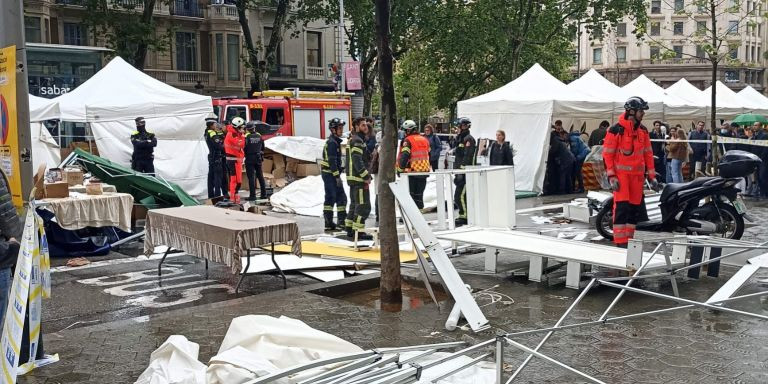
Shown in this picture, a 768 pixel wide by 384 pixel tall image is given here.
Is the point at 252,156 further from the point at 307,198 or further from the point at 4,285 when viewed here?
the point at 4,285

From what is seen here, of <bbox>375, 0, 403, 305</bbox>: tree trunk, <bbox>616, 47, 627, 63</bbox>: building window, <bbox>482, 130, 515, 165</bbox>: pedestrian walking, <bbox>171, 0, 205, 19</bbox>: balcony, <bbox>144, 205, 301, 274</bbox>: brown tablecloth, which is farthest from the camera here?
<bbox>616, 47, 627, 63</bbox>: building window

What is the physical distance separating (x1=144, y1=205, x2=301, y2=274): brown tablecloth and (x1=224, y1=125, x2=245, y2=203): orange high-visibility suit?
296 inches

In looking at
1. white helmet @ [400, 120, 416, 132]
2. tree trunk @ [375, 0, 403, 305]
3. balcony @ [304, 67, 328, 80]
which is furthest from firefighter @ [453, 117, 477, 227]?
balcony @ [304, 67, 328, 80]

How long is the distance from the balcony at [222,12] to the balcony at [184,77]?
3.42m

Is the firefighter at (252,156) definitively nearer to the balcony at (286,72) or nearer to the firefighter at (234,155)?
the firefighter at (234,155)

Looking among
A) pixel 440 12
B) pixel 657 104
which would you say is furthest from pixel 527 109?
pixel 440 12

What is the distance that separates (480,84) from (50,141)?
89.2ft

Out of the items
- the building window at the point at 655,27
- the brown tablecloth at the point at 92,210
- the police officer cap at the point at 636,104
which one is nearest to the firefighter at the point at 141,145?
the brown tablecloth at the point at 92,210

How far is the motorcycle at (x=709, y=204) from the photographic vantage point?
10.1 metres

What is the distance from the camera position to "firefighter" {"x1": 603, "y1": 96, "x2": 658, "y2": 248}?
929 centimetres

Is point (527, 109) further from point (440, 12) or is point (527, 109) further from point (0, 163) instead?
point (440, 12)

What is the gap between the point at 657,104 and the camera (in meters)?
22.8

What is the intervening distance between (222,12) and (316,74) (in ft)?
25.6

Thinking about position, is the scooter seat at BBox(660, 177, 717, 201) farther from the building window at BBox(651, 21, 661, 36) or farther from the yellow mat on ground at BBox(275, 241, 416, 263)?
the building window at BBox(651, 21, 661, 36)
